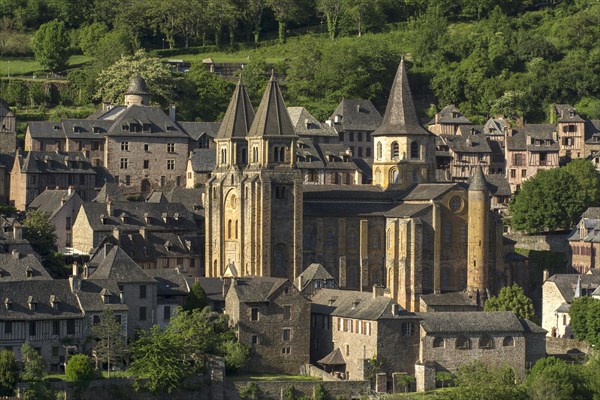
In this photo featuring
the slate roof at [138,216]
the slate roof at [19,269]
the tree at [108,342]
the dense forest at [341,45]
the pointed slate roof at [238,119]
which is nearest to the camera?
the tree at [108,342]

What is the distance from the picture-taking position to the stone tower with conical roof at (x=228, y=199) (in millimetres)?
119000

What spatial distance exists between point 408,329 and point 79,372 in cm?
1857

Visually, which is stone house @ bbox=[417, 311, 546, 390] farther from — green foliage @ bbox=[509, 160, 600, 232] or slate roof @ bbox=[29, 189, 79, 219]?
green foliage @ bbox=[509, 160, 600, 232]

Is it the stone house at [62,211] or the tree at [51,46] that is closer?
the stone house at [62,211]

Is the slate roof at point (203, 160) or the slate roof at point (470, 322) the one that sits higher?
the slate roof at point (203, 160)

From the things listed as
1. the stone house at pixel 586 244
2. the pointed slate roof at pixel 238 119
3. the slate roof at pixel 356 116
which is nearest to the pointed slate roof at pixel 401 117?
the pointed slate roof at pixel 238 119

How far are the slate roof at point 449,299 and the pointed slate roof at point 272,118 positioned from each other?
1261 centimetres

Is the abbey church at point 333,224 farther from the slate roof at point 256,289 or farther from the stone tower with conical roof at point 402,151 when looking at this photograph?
the slate roof at point 256,289

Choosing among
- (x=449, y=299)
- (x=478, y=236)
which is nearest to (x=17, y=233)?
(x=449, y=299)

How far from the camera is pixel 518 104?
161750mm

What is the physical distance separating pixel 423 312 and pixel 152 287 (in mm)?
16812

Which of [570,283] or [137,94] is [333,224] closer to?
[570,283]

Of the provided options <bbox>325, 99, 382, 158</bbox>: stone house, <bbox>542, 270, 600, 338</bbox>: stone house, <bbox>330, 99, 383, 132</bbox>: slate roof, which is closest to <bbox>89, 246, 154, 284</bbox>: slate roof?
<bbox>542, 270, 600, 338</bbox>: stone house

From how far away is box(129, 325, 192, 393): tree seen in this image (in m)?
98.4
